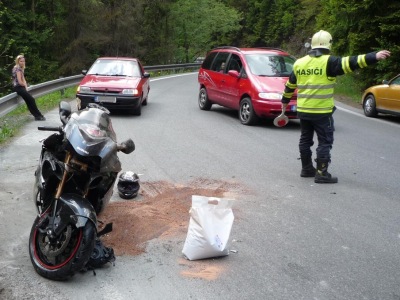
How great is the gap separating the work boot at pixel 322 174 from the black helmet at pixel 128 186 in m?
2.70

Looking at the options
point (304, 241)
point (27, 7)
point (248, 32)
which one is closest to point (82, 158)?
point (304, 241)

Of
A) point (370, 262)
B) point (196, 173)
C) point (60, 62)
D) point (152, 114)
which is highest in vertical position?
point (370, 262)

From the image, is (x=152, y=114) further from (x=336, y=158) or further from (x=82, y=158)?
(x=82, y=158)

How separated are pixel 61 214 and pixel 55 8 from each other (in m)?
32.0

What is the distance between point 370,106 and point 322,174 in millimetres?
8087

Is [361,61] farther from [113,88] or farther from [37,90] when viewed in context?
[37,90]

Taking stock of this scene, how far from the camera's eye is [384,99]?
13.8 metres

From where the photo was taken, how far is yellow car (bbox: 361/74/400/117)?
44.1 ft

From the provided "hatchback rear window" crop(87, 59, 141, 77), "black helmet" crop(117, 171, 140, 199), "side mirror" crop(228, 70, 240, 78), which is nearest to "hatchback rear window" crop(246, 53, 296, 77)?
"side mirror" crop(228, 70, 240, 78)

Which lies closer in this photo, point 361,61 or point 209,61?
point 361,61

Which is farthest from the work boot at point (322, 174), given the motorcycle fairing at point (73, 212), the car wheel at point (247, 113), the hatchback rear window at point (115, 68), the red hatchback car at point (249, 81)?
the hatchback rear window at point (115, 68)

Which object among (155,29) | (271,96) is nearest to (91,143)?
(271,96)

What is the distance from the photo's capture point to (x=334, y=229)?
5.30 metres

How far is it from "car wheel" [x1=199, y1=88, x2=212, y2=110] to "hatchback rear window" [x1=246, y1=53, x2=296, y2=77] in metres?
2.17
